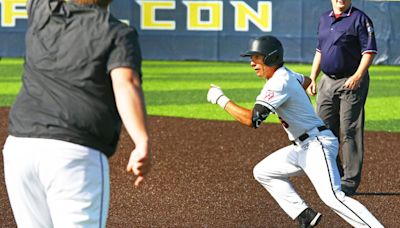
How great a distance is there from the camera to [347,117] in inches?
355

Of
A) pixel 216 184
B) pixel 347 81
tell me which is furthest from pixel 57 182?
pixel 216 184

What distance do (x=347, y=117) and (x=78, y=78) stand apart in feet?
17.0

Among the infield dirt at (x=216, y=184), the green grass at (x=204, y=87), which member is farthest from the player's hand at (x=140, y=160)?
the green grass at (x=204, y=87)

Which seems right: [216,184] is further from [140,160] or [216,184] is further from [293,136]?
[140,160]

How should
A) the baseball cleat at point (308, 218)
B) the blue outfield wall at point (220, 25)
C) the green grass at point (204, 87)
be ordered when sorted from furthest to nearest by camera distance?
the blue outfield wall at point (220, 25), the green grass at point (204, 87), the baseball cleat at point (308, 218)

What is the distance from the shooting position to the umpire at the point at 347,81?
8.98 meters

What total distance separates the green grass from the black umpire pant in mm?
4801

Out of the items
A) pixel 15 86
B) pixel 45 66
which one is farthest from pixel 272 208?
pixel 15 86

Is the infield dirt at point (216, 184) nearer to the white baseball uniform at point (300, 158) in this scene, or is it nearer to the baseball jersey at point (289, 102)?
the white baseball uniform at point (300, 158)

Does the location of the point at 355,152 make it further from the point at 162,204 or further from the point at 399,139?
the point at 399,139

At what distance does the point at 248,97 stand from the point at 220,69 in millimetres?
5441

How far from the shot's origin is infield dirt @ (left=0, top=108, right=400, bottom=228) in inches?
310

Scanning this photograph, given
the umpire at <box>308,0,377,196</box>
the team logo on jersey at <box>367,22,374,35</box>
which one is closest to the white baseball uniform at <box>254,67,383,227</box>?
the umpire at <box>308,0,377,196</box>

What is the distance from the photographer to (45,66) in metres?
4.31
